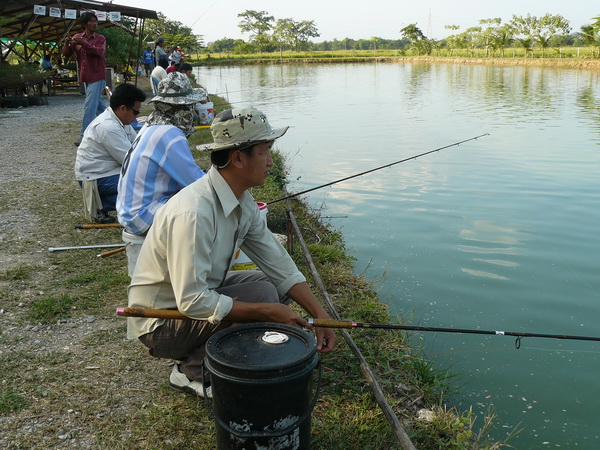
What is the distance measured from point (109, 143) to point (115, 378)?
9.00 ft

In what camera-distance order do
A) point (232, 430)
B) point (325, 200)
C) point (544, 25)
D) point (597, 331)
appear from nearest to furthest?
point (232, 430) → point (597, 331) → point (325, 200) → point (544, 25)

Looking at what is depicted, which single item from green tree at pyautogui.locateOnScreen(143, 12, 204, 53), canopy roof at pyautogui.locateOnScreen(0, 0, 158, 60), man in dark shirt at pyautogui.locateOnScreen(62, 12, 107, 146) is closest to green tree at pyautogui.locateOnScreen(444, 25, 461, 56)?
green tree at pyautogui.locateOnScreen(143, 12, 204, 53)

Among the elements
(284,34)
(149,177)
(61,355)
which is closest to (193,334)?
(61,355)

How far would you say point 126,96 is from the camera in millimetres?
5059

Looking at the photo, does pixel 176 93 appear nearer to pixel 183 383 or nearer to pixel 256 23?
pixel 183 383

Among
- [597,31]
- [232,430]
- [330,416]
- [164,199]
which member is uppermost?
[597,31]

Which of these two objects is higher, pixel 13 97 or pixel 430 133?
pixel 13 97

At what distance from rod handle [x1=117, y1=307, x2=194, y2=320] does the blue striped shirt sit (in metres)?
1.17

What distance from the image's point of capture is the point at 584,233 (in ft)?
22.6

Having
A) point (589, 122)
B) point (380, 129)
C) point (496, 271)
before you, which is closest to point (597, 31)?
point (589, 122)

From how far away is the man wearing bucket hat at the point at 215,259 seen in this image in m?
2.30

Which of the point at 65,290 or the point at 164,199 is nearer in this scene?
the point at 164,199

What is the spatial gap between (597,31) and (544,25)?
1029 centimetres

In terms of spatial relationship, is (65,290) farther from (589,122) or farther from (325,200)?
(589,122)
